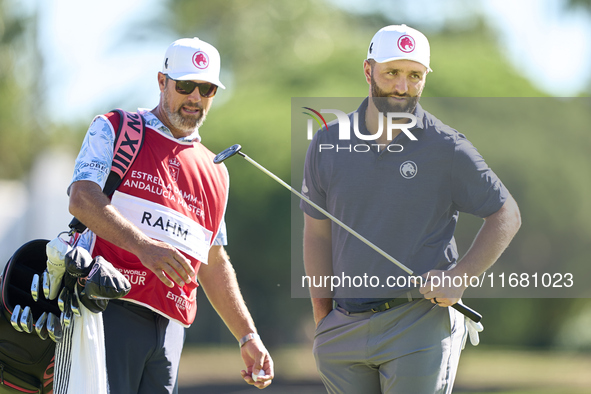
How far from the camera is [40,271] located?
427 cm

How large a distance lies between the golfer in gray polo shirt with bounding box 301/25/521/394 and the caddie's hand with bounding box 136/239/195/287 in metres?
0.93

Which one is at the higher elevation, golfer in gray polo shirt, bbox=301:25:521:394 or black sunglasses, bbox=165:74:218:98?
black sunglasses, bbox=165:74:218:98

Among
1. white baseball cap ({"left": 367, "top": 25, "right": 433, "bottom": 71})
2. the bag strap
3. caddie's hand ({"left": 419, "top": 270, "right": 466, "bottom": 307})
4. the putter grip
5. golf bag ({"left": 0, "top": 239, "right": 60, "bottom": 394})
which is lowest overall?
golf bag ({"left": 0, "top": 239, "right": 60, "bottom": 394})

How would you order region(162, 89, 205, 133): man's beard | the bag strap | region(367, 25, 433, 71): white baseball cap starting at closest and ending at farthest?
1. the bag strap
2. region(367, 25, 433, 71): white baseball cap
3. region(162, 89, 205, 133): man's beard

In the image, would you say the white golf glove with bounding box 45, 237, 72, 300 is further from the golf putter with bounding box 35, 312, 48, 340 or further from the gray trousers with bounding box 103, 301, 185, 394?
the gray trousers with bounding box 103, 301, 185, 394

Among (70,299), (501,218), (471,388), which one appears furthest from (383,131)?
(471,388)

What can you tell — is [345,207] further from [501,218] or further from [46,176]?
[46,176]

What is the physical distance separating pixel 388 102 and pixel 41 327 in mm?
2025

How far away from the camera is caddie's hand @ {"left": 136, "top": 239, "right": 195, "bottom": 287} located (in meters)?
3.76

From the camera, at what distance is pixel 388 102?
434 centimetres

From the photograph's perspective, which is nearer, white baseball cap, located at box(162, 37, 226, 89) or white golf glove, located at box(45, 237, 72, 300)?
white golf glove, located at box(45, 237, 72, 300)

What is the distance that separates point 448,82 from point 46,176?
386 inches

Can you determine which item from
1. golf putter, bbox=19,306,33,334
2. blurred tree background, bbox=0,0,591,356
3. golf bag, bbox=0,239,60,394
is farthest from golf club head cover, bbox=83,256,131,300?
blurred tree background, bbox=0,0,591,356

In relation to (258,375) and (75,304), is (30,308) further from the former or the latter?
(258,375)
